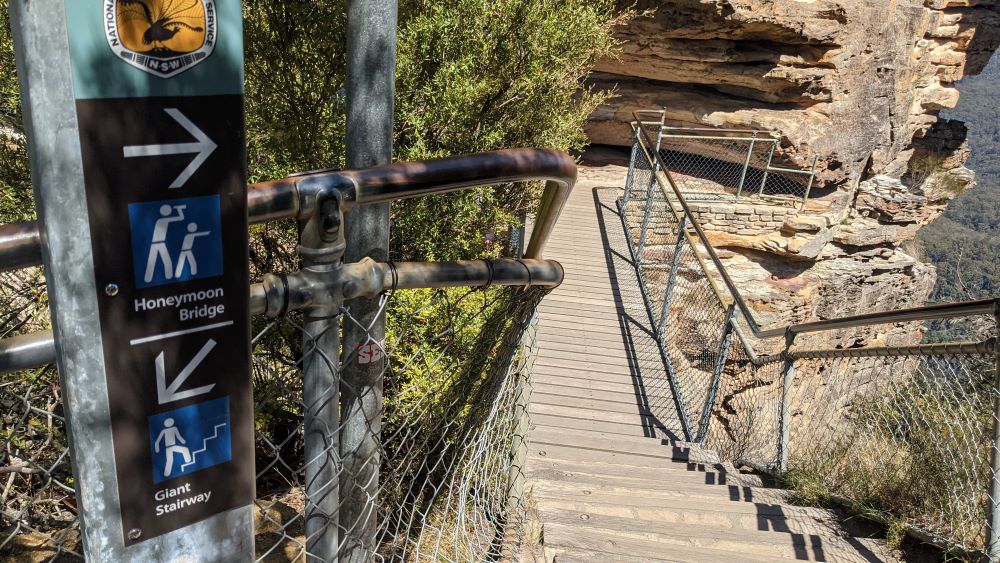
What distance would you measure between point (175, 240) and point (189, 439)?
30 centimetres

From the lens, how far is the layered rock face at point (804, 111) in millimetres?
12656

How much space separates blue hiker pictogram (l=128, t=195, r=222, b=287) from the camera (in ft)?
2.78

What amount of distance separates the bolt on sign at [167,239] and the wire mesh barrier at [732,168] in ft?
40.4

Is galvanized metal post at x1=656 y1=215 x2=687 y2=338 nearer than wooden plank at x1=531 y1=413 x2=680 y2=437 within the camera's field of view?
No

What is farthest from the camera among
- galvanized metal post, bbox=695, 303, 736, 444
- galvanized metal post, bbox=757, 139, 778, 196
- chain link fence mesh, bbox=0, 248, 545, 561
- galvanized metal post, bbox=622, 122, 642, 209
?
galvanized metal post, bbox=757, 139, 778, 196

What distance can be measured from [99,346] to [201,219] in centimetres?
20

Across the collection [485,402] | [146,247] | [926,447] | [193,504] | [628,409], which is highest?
[146,247]

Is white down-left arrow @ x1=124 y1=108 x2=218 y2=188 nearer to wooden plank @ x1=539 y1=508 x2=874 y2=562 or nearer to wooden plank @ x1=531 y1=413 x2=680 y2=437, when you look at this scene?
wooden plank @ x1=539 y1=508 x2=874 y2=562

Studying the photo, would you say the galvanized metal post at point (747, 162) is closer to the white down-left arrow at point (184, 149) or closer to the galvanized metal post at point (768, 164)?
the galvanized metal post at point (768, 164)

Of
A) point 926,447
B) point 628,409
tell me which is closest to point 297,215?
point 926,447

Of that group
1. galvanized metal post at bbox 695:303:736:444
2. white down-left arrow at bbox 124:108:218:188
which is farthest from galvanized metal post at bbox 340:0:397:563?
galvanized metal post at bbox 695:303:736:444

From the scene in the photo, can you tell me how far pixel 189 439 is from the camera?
38.6 inches

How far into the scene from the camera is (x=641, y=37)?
42.7 feet

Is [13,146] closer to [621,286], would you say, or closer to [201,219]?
[201,219]
